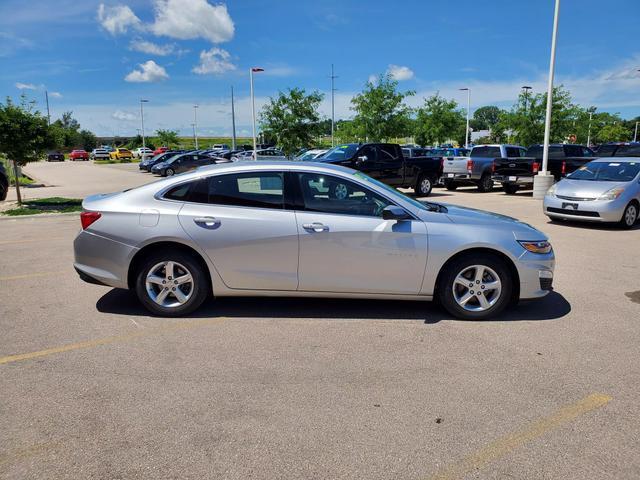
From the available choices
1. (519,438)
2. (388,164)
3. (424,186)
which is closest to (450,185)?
(424,186)

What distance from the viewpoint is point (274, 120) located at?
107 feet

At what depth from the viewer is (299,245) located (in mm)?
4840

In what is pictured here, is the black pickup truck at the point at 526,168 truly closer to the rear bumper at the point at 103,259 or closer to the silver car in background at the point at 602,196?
the silver car in background at the point at 602,196

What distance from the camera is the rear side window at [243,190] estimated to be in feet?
16.4

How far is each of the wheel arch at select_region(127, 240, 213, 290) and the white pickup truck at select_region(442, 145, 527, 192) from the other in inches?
643

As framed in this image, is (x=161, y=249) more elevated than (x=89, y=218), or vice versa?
(x=89, y=218)

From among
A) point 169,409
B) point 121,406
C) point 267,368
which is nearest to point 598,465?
point 267,368

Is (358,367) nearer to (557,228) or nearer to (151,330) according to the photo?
(151,330)

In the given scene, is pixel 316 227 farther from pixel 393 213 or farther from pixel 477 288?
pixel 477 288

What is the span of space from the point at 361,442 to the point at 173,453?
1.07 meters

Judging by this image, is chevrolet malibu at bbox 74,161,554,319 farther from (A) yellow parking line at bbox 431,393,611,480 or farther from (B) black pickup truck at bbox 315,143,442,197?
(B) black pickup truck at bbox 315,143,442,197

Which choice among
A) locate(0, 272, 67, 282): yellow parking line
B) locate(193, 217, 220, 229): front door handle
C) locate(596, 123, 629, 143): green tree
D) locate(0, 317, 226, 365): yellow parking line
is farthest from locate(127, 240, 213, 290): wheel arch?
locate(596, 123, 629, 143): green tree

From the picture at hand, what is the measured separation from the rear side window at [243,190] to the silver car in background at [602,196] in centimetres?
818

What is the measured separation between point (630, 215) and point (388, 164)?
756 centimetres
